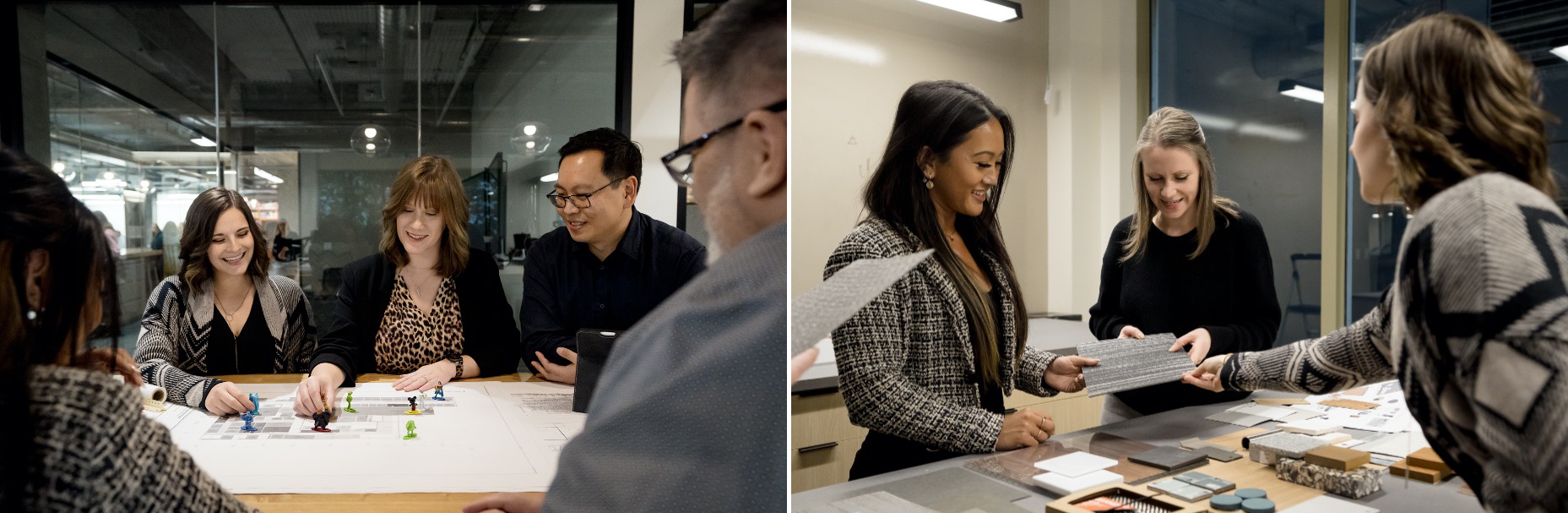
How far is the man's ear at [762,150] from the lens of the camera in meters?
0.77

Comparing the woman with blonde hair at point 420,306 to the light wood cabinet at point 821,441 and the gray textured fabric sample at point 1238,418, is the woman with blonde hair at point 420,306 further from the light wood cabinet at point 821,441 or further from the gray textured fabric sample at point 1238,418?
the gray textured fabric sample at point 1238,418

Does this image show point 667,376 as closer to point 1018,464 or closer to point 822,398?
point 822,398

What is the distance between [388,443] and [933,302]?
70 centimetres

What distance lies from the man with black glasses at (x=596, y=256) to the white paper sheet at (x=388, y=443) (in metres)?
Answer: 0.10

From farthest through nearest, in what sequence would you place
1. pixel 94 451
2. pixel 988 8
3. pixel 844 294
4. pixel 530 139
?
pixel 988 8, pixel 844 294, pixel 530 139, pixel 94 451

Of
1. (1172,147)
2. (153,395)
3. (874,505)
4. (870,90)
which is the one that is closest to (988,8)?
(870,90)

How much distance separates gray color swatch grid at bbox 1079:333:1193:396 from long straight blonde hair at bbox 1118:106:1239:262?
0.15 metres

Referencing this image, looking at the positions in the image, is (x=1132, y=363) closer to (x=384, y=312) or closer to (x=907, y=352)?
(x=907, y=352)

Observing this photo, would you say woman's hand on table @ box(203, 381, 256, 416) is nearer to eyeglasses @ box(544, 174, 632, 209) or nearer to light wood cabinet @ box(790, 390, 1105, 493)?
eyeglasses @ box(544, 174, 632, 209)

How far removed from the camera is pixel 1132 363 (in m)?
1.28

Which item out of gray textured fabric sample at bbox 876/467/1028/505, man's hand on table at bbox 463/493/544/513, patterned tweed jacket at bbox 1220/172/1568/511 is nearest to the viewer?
patterned tweed jacket at bbox 1220/172/1568/511

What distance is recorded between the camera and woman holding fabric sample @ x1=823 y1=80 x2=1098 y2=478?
3.53ft

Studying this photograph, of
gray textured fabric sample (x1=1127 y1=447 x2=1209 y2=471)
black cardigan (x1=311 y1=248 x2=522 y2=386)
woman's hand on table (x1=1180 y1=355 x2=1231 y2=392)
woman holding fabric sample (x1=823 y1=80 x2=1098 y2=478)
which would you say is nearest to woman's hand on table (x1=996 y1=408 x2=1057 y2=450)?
woman holding fabric sample (x1=823 y1=80 x2=1098 y2=478)

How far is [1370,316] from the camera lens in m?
0.99
